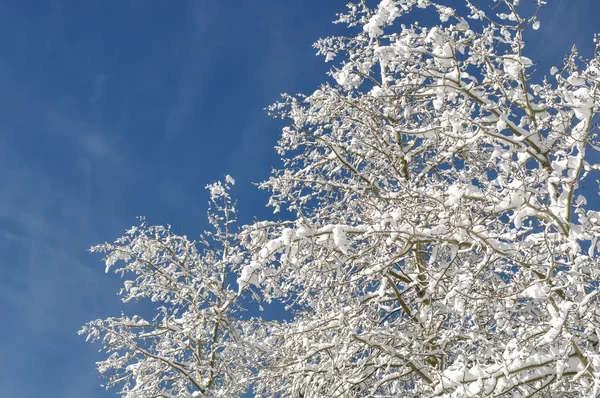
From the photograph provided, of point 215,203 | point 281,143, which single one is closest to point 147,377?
point 215,203

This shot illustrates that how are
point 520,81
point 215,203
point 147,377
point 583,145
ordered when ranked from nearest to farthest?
point 583,145 < point 520,81 < point 147,377 < point 215,203

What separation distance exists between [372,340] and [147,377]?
550 centimetres

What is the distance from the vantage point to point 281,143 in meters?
7.79

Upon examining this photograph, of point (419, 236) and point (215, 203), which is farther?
point (215, 203)

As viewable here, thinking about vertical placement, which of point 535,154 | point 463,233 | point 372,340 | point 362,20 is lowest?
point 372,340

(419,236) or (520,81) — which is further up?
(520,81)

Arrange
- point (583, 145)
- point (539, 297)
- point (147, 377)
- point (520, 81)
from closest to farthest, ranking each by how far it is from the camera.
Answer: point (539, 297) → point (583, 145) → point (520, 81) → point (147, 377)

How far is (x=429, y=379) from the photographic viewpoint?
487 cm

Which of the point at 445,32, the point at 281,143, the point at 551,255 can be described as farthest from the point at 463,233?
the point at 281,143

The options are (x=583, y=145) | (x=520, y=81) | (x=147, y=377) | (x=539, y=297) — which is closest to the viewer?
(x=539, y=297)

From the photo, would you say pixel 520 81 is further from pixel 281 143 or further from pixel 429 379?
pixel 281 143

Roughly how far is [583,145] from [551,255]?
1.15m

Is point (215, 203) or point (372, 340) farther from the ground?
point (215, 203)

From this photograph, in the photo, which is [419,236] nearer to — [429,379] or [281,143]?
[429,379]
